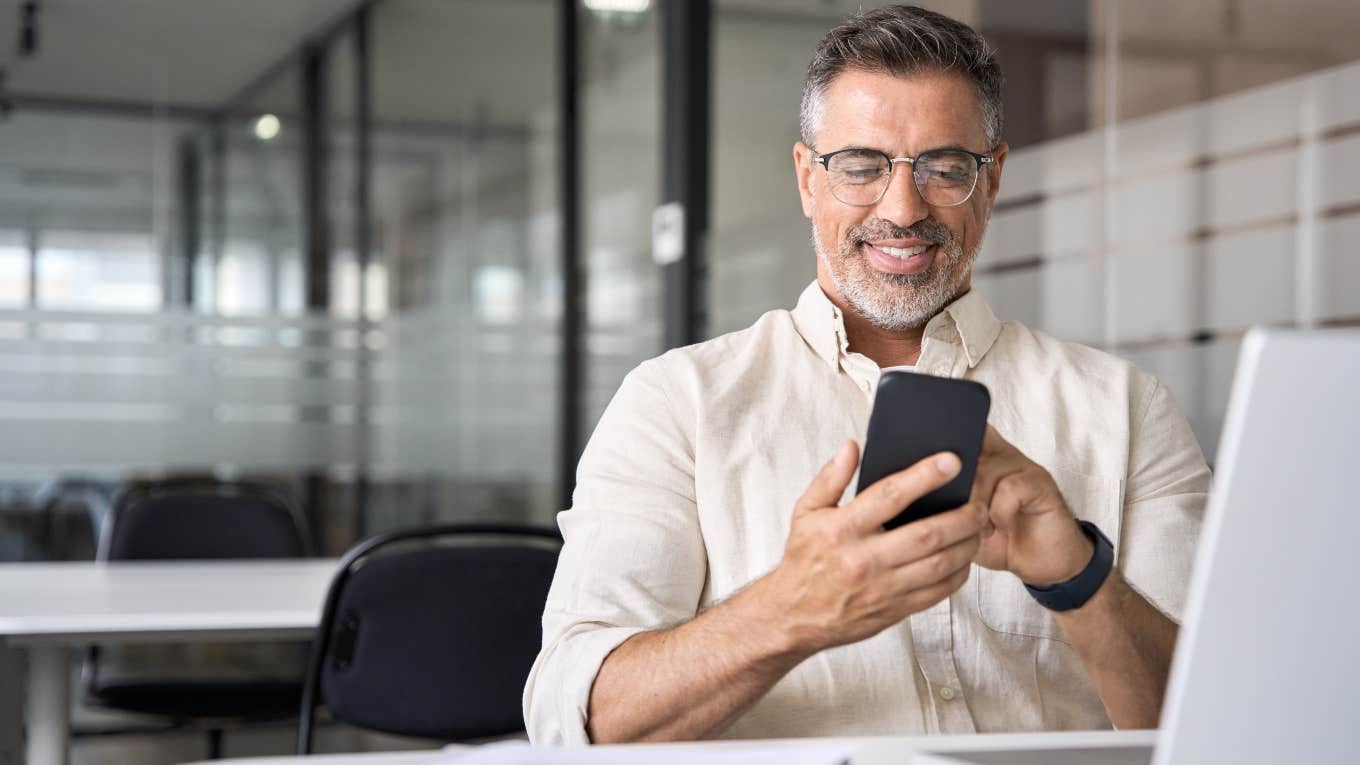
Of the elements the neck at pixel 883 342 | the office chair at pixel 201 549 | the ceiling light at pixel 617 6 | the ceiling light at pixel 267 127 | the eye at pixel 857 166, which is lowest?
the office chair at pixel 201 549

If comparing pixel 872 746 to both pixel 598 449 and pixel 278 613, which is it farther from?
pixel 278 613

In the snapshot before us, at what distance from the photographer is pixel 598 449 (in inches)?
57.4

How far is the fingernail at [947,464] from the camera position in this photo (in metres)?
0.96

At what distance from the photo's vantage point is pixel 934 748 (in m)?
0.89

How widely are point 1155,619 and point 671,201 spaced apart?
11.1 feet

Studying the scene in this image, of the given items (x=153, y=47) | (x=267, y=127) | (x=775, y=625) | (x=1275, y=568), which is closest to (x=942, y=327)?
(x=775, y=625)

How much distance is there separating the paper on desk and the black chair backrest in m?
2.93

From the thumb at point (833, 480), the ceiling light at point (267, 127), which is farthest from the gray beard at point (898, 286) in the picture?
the ceiling light at point (267, 127)

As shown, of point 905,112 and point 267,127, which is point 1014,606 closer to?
point 905,112

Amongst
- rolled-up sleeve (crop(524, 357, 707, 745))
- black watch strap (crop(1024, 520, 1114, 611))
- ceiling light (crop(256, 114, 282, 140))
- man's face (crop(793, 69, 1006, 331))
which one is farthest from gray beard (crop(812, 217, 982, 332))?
ceiling light (crop(256, 114, 282, 140))

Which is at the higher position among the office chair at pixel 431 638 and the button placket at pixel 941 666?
the button placket at pixel 941 666

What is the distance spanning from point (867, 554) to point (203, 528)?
2856 mm

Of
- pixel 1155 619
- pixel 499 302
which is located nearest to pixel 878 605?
pixel 1155 619

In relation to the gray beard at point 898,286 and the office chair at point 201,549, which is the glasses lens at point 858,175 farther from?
the office chair at point 201,549
